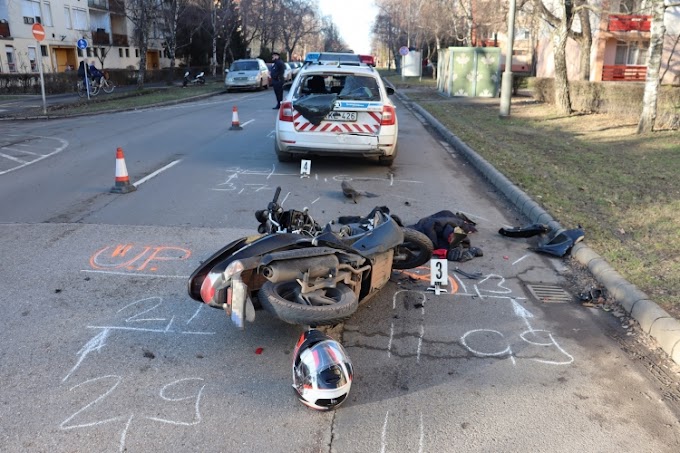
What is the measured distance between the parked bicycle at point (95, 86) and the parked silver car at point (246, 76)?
21.7 feet

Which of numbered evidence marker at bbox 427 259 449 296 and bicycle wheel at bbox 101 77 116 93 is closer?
numbered evidence marker at bbox 427 259 449 296

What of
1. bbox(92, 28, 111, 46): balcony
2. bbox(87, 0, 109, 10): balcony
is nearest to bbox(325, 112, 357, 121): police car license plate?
bbox(92, 28, 111, 46): balcony

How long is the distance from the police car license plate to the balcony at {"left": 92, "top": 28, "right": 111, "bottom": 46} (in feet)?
157

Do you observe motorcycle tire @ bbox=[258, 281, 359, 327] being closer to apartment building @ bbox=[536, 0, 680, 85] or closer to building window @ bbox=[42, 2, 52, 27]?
apartment building @ bbox=[536, 0, 680, 85]

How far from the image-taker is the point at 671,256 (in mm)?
5922

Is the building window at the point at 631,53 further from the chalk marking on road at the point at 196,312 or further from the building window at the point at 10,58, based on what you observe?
the building window at the point at 10,58

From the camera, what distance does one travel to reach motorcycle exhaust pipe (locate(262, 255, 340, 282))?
3.80 metres

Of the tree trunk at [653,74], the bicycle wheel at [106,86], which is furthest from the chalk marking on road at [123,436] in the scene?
the bicycle wheel at [106,86]

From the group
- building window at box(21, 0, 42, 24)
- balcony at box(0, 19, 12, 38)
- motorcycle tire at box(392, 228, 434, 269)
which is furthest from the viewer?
building window at box(21, 0, 42, 24)

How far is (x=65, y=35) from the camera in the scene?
1853 inches

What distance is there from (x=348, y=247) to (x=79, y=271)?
2.88m

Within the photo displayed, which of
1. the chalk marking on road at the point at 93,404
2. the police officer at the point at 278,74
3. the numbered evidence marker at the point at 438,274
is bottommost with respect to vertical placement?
the chalk marking on road at the point at 93,404

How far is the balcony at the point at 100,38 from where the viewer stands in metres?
50.6

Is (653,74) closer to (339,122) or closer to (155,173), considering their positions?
(339,122)
